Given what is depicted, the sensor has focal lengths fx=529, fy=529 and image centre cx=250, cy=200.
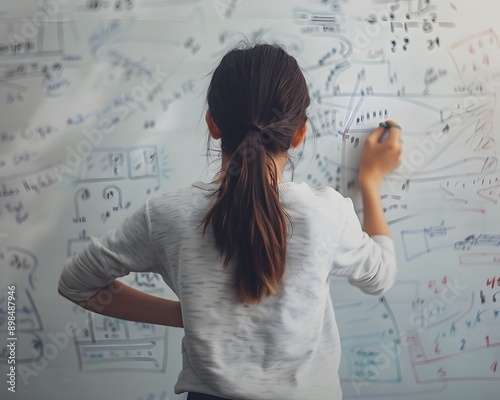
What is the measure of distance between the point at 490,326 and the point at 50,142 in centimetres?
109

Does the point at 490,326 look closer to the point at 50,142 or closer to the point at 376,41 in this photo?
the point at 376,41

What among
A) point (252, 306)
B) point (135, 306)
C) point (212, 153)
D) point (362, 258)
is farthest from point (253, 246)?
point (212, 153)

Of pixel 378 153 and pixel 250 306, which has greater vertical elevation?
pixel 378 153

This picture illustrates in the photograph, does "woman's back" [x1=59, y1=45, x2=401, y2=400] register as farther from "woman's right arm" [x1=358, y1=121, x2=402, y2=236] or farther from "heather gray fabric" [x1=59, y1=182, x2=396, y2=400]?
"woman's right arm" [x1=358, y1=121, x2=402, y2=236]

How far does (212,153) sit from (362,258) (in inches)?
18.7

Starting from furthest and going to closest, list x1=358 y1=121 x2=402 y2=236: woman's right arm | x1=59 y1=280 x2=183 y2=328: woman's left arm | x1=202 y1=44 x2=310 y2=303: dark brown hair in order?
x1=358 y1=121 x2=402 y2=236: woman's right arm, x1=59 y1=280 x2=183 y2=328: woman's left arm, x1=202 y1=44 x2=310 y2=303: dark brown hair

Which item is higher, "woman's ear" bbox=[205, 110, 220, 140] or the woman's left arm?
"woman's ear" bbox=[205, 110, 220, 140]

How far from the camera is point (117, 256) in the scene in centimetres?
80

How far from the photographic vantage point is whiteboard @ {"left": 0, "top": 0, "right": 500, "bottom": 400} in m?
1.15

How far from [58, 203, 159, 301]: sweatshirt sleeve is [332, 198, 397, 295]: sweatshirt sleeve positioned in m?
A: 0.28

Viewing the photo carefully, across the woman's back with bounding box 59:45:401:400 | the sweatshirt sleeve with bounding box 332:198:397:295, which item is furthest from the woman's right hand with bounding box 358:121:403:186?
the woman's back with bounding box 59:45:401:400

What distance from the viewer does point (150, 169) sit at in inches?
46.2

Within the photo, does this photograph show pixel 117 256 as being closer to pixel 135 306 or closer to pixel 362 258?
pixel 135 306

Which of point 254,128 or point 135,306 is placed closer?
point 254,128
